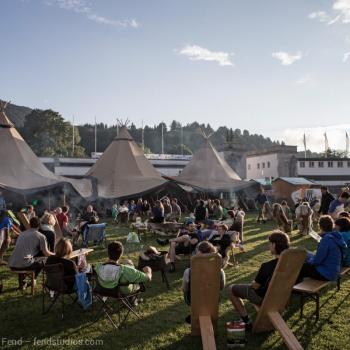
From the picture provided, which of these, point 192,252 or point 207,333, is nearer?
point 207,333

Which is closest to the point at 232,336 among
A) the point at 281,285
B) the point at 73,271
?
the point at 281,285

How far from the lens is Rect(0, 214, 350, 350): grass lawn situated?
15.0 feet

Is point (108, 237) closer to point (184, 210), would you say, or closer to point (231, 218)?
point (231, 218)

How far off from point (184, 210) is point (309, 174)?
25.7m

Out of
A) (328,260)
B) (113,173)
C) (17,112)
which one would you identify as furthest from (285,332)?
(17,112)

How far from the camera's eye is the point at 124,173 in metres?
24.6

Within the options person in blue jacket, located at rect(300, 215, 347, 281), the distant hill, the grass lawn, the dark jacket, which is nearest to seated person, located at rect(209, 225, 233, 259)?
the grass lawn

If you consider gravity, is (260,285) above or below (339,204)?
below

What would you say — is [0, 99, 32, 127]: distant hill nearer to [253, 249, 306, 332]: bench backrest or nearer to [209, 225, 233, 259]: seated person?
[209, 225, 233, 259]: seated person

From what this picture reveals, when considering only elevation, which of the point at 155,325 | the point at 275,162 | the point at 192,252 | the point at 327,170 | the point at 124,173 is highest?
the point at 275,162

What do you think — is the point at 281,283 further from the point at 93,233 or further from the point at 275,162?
the point at 275,162

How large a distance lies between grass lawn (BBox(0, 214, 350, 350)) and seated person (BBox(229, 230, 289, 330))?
0.43 m

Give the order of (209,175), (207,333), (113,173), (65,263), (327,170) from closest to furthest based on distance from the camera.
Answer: (207,333) < (65,263) < (113,173) < (209,175) < (327,170)

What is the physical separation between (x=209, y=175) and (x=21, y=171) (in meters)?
12.5
